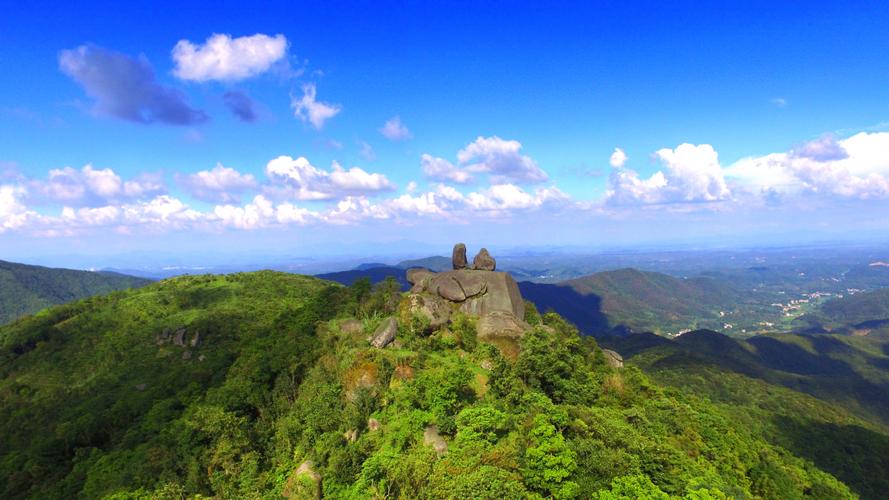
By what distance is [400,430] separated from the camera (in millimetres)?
25391

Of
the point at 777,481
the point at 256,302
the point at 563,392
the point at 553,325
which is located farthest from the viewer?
the point at 256,302

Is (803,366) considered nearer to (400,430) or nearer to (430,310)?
(430,310)

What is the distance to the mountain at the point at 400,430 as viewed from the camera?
67.3 feet

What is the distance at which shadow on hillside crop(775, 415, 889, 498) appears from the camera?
2657 inches

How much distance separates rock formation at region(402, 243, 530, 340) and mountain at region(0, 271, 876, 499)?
148 centimetres

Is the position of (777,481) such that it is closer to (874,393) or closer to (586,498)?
(586,498)

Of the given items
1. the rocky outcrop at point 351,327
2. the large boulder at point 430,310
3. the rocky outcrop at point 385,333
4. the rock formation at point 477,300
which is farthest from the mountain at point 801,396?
the rocky outcrop at point 351,327

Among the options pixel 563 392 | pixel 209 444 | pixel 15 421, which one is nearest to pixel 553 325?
pixel 563 392

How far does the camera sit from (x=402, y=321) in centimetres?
3738

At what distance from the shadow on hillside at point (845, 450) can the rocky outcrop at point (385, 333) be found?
82.8m

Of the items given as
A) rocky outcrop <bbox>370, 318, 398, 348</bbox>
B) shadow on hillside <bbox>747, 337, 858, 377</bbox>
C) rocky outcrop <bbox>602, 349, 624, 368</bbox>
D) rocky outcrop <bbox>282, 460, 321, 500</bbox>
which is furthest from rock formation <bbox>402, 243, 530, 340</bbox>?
shadow on hillside <bbox>747, 337, 858, 377</bbox>

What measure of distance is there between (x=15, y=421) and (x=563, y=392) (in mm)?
88673

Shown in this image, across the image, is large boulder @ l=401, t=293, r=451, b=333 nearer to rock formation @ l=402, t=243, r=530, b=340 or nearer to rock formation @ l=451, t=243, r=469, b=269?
rock formation @ l=402, t=243, r=530, b=340

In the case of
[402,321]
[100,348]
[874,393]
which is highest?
[402,321]
